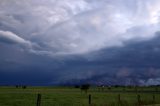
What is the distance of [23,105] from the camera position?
4650 centimetres

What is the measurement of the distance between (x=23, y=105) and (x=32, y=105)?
5.76ft

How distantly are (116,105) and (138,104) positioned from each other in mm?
4679

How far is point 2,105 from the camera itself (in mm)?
47188

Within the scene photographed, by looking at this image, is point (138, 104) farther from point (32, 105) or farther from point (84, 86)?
point (84, 86)

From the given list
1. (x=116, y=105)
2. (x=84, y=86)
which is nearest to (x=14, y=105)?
(x=116, y=105)

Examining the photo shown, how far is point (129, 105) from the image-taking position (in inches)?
1460

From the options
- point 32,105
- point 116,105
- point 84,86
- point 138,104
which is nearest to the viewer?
point 116,105

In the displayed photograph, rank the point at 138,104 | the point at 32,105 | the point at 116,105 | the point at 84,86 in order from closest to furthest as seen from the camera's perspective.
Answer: the point at 116,105 < the point at 138,104 < the point at 32,105 < the point at 84,86

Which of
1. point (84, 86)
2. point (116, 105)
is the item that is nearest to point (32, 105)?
point (116, 105)

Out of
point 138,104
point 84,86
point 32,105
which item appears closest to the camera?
point 138,104

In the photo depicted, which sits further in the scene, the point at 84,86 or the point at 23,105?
the point at 84,86

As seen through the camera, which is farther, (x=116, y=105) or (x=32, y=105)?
(x=32, y=105)

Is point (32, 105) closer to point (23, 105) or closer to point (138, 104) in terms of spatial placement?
point (23, 105)

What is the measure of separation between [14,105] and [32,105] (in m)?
3.62
